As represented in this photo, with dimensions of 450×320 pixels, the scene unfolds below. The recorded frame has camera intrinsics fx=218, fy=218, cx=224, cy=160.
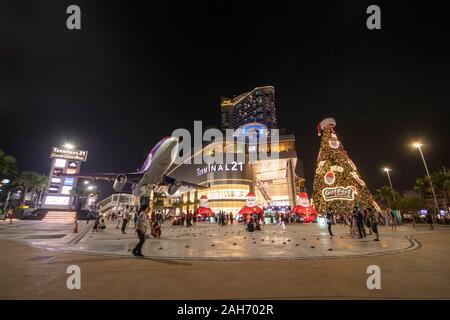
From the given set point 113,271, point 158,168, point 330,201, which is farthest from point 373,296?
point 330,201

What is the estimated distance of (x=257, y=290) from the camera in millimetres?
4422

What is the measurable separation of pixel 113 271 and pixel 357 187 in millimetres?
31029

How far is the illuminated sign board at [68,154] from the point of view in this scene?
6964 cm

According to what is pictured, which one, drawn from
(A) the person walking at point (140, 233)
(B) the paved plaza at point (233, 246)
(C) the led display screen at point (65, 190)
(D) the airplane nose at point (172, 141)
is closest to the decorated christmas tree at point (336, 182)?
(B) the paved plaza at point (233, 246)

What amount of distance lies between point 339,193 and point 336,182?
4.97ft

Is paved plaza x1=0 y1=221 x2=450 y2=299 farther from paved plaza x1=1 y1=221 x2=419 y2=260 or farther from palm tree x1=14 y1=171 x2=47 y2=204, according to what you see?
palm tree x1=14 y1=171 x2=47 y2=204

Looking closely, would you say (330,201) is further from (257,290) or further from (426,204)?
(426,204)

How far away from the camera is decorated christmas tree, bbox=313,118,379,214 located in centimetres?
2894

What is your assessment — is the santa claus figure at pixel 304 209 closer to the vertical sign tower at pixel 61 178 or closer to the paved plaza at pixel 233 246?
the paved plaza at pixel 233 246

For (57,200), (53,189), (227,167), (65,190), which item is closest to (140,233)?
(227,167)

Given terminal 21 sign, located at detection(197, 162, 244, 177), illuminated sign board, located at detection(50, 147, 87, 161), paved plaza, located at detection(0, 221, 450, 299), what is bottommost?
paved plaza, located at detection(0, 221, 450, 299)

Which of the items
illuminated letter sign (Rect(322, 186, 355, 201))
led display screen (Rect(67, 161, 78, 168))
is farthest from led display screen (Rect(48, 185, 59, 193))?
illuminated letter sign (Rect(322, 186, 355, 201))

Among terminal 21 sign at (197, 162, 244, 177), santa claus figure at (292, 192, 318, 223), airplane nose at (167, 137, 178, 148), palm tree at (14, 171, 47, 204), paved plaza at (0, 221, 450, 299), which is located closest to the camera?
paved plaza at (0, 221, 450, 299)

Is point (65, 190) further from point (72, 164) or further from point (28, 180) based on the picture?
point (28, 180)
